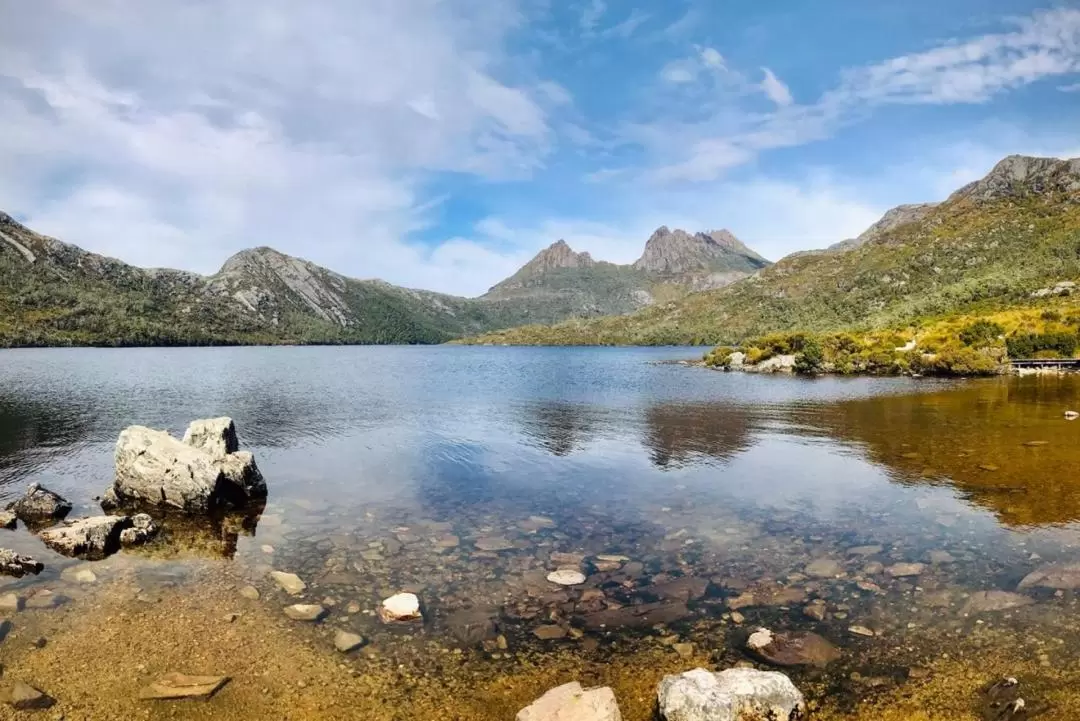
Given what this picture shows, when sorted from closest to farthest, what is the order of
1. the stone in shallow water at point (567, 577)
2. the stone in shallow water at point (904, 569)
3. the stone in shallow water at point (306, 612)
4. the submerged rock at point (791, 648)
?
the submerged rock at point (791, 648)
the stone in shallow water at point (306, 612)
the stone in shallow water at point (567, 577)
the stone in shallow water at point (904, 569)

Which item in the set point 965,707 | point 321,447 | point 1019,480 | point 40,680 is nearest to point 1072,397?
point 1019,480

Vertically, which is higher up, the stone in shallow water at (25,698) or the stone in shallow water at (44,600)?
the stone in shallow water at (25,698)

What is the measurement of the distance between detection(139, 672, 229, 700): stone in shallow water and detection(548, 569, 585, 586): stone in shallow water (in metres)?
8.28

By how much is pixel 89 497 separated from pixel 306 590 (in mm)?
17213

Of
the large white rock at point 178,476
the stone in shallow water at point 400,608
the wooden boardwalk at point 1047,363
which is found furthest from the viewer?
the wooden boardwalk at point 1047,363

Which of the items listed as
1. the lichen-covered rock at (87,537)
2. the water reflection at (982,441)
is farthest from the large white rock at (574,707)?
the water reflection at (982,441)

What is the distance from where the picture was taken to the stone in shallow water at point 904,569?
A: 667 inches

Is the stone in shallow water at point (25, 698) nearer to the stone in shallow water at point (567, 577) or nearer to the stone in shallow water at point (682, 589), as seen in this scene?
the stone in shallow water at point (567, 577)

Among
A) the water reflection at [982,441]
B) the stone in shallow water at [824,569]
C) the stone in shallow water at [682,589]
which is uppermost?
the water reflection at [982,441]

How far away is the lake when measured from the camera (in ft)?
39.0

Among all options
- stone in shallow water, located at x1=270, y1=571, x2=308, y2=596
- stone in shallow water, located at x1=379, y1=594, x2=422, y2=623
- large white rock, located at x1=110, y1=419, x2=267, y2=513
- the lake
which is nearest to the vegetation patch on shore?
the lake

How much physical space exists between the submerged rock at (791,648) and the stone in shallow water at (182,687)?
10929mm

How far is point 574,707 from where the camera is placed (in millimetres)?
10266

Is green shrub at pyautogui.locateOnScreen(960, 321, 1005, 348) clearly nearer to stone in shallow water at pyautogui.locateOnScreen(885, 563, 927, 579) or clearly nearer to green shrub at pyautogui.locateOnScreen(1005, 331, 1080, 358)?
green shrub at pyautogui.locateOnScreen(1005, 331, 1080, 358)
